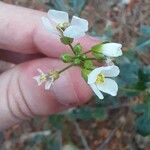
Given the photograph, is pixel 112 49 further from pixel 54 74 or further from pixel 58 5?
pixel 58 5

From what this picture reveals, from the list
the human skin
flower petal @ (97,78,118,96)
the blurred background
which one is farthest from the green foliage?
flower petal @ (97,78,118,96)

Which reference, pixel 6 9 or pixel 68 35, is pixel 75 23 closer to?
pixel 68 35

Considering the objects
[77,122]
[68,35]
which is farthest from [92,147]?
[68,35]

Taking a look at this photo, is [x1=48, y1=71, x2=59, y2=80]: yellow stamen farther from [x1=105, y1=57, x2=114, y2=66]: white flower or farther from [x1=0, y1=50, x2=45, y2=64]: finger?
[x1=0, y1=50, x2=45, y2=64]: finger

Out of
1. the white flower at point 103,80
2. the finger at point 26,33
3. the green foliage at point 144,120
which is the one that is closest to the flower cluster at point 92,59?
the white flower at point 103,80

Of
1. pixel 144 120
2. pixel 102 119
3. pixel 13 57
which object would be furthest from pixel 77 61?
pixel 102 119

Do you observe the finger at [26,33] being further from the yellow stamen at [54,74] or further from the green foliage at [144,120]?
the green foliage at [144,120]
